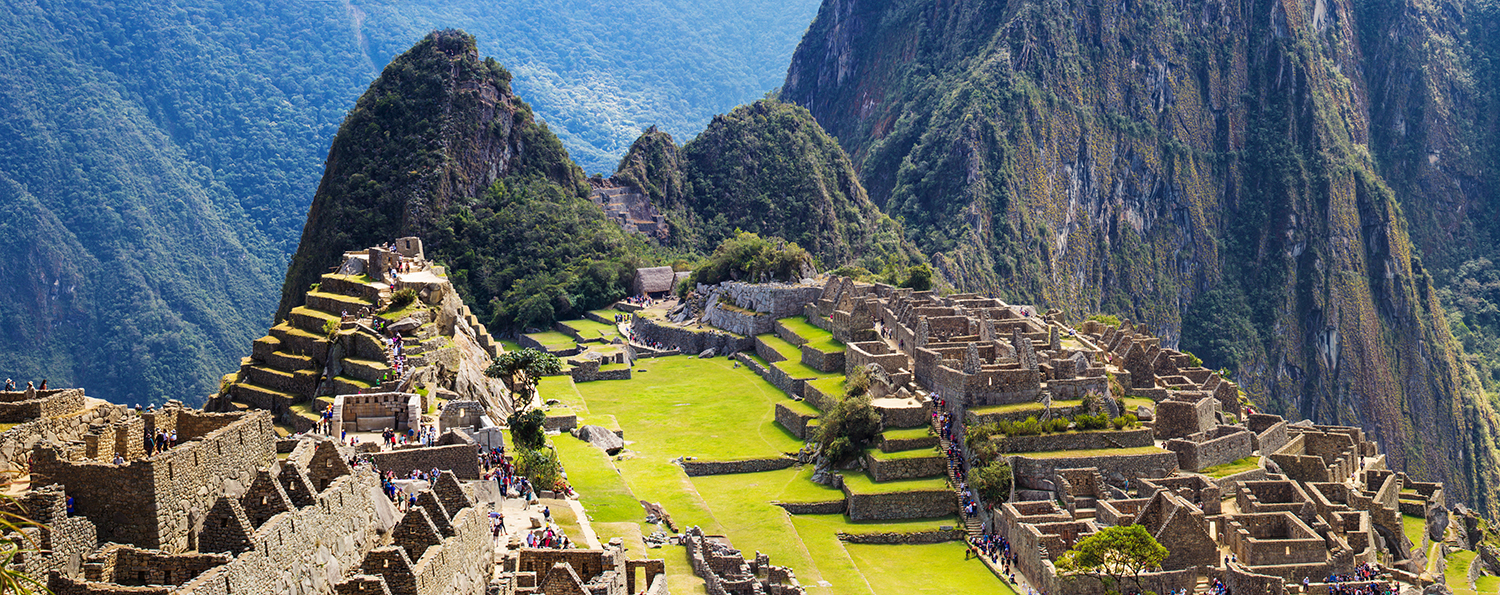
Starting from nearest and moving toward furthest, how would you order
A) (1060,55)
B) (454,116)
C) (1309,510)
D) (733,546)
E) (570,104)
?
(733,546) < (1309,510) < (454,116) < (570,104) < (1060,55)

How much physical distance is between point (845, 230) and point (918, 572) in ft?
304

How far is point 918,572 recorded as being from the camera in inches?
1928

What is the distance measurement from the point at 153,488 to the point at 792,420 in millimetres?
42408

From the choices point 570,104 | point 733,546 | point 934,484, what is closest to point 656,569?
point 733,546

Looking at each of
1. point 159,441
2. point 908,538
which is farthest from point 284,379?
point 159,441

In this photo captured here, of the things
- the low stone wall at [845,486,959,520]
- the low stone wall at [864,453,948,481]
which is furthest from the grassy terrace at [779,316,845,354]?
the low stone wall at [845,486,959,520]

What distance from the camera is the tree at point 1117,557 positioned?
45.0 m

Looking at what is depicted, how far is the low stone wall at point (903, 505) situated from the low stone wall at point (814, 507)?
492 millimetres

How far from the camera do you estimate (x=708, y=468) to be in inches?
2243

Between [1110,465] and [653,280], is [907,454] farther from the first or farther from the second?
[653,280]

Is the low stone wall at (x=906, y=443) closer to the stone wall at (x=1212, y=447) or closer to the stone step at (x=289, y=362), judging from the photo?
the stone wall at (x=1212, y=447)

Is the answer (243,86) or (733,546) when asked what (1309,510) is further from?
(243,86)

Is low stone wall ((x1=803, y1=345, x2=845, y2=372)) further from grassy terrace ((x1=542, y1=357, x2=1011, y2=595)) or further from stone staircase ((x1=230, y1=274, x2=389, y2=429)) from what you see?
stone staircase ((x1=230, y1=274, x2=389, y2=429))

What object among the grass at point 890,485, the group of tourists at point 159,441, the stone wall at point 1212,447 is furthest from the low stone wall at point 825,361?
the group of tourists at point 159,441
